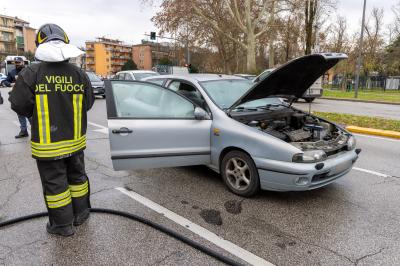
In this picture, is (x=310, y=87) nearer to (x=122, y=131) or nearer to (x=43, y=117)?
(x=122, y=131)

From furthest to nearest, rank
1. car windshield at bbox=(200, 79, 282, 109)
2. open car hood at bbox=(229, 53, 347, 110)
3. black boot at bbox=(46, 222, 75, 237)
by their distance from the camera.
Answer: car windshield at bbox=(200, 79, 282, 109), open car hood at bbox=(229, 53, 347, 110), black boot at bbox=(46, 222, 75, 237)

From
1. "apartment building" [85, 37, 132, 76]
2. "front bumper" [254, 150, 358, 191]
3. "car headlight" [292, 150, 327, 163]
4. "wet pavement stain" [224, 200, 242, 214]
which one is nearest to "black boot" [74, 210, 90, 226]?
"wet pavement stain" [224, 200, 242, 214]

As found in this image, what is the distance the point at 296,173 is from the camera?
3449mm

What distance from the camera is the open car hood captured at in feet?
12.7

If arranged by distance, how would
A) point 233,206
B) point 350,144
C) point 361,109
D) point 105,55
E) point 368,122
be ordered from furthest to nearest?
point 105,55, point 361,109, point 368,122, point 350,144, point 233,206

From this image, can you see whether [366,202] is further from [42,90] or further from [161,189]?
[42,90]

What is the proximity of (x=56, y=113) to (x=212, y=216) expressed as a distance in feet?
6.28

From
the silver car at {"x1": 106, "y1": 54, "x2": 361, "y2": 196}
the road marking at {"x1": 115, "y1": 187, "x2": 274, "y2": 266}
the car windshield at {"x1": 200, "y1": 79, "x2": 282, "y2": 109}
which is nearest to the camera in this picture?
the road marking at {"x1": 115, "y1": 187, "x2": 274, "y2": 266}

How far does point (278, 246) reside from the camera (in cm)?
292

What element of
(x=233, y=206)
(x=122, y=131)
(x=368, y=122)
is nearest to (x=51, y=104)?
(x=122, y=131)

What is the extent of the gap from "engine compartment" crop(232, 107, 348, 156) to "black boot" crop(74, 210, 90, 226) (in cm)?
210

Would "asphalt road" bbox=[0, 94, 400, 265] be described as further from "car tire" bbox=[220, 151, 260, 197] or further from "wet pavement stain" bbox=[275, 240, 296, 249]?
"car tire" bbox=[220, 151, 260, 197]

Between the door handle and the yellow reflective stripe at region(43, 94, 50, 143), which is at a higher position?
the yellow reflective stripe at region(43, 94, 50, 143)

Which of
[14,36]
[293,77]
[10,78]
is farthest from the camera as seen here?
[14,36]
